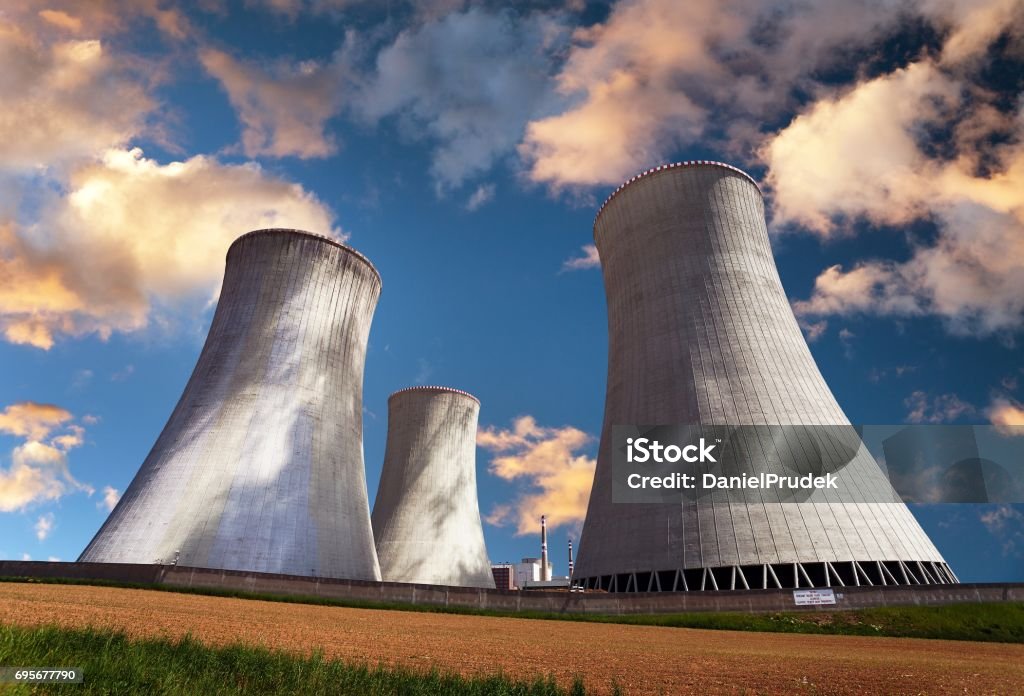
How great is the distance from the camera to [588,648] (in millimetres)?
10711

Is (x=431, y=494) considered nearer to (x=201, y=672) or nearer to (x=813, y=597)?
(x=813, y=597)

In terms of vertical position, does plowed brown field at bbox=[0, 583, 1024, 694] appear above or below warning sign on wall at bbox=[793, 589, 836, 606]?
below

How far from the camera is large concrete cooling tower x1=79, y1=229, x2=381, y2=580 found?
21203 millimetres

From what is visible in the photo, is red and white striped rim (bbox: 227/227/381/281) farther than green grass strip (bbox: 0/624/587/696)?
Yes

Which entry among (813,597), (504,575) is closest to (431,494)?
(813,597)

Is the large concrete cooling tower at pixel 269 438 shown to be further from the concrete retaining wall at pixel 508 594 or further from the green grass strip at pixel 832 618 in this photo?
the green grass strip at pixel 832 618

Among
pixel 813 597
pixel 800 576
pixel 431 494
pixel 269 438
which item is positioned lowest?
pixel 813 597

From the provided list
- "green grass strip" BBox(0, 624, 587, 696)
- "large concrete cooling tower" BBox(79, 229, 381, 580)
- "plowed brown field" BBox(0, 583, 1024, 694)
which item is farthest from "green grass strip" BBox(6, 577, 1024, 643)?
"green grass strip" BBox(0, 624, 587, 696)

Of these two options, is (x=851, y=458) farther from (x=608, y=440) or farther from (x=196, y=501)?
(x=196, y=501)

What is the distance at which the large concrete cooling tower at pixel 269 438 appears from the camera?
21203 mm

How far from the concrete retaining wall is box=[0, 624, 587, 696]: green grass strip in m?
13.0

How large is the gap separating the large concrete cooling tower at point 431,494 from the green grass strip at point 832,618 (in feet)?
62.7

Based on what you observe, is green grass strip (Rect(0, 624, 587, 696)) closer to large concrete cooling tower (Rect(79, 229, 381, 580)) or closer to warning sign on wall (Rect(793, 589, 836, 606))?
warning sign on wall (Rect(793, 589, 836, 606))

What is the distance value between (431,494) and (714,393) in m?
23.1
